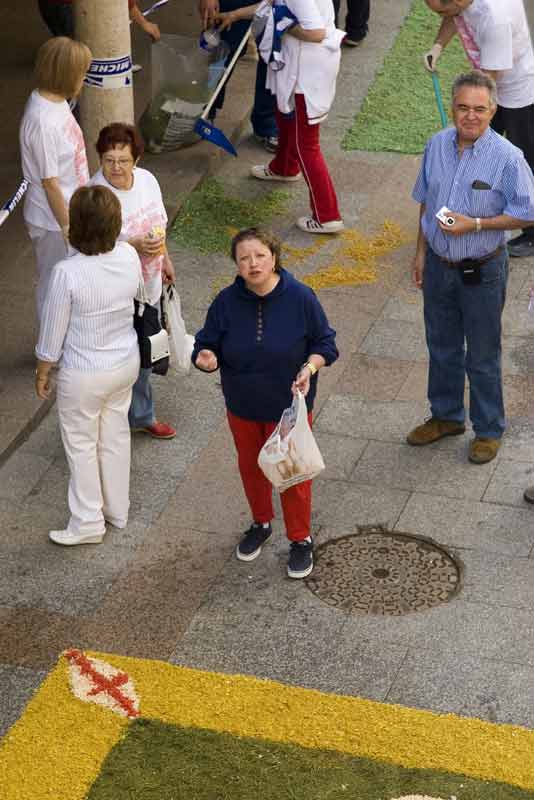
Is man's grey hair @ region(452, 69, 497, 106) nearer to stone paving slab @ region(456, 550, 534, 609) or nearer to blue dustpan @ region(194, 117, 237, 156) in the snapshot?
stone paving slab @ region(456, 550, 534, 609)

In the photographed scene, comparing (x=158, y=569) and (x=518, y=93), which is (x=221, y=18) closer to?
(x=518, y=93)

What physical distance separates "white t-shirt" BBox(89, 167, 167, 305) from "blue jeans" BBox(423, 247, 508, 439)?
4.87ft

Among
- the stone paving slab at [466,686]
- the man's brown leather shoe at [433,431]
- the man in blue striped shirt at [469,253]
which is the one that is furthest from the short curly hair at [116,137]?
the stone paving slab at [466,686]

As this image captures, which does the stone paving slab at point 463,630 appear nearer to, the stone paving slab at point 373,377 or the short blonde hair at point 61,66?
the stone paving slab at point 373,377

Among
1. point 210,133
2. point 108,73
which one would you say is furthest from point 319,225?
point 108,73

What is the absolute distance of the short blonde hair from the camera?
7863mm

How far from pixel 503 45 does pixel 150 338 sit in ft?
12.0

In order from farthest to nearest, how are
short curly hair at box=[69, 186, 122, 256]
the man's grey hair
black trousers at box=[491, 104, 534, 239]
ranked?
1. black trousers at box=[491, 104, 534, 239]
2. the man's grey hair
3. short curly hair at box=[69, 186, 122, 256]

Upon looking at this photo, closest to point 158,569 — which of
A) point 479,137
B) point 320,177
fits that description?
point 479,137

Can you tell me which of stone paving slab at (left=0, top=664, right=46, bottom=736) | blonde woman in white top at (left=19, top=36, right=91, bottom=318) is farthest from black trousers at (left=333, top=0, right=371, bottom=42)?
stone paving slab at (left=0, top=664, right=46, bottom=736)

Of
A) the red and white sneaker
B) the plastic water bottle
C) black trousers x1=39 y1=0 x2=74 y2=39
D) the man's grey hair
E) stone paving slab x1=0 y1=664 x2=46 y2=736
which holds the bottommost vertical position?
the red and white sneaker

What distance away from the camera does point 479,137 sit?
24.5 feet

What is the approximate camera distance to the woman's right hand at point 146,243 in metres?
7.71

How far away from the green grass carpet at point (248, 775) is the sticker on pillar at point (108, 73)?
4.98m
